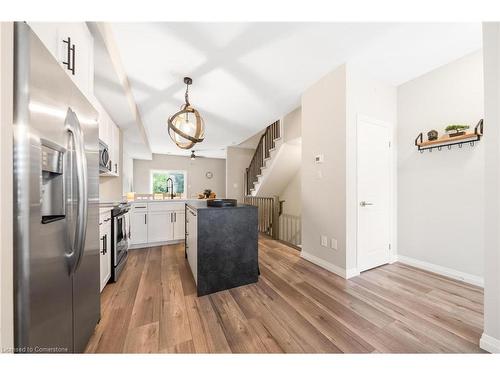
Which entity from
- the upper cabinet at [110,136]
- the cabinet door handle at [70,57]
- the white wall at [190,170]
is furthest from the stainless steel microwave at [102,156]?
the white wall at [190,170]

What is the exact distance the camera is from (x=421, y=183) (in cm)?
259

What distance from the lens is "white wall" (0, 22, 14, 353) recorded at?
675 millimetres

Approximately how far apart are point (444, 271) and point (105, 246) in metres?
4.07

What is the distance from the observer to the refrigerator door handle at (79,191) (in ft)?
3.24

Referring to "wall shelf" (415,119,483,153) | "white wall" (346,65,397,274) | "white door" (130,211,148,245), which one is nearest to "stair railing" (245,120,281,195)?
"white wall" (346,65,397,274)

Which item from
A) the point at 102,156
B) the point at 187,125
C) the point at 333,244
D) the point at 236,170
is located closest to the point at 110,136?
the point at 102,156

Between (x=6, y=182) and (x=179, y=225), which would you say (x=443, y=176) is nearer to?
(x=6, y=182)

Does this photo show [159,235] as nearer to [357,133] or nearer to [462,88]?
[357,133]

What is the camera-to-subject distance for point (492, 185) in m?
1.22

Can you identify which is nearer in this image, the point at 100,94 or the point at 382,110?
the point at 100,94
